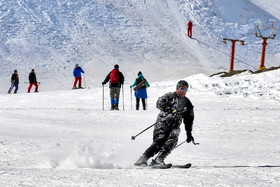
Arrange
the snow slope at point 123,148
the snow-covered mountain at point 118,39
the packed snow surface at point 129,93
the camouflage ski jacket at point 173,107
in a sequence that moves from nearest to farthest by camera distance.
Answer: the snow slope at point 123,148
the packed snow surface at point 129,93
the camouflage ski jacket at point 173,107
the snow-covered mountain at point 118,39

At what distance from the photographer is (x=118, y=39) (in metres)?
38.7

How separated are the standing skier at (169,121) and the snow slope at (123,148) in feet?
1.40

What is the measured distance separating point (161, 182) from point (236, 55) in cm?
4016

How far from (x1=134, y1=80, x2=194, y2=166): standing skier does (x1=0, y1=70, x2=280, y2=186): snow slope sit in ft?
1.40

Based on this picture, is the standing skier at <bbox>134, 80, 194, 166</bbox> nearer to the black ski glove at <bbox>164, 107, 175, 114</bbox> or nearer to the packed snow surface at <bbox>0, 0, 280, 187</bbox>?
the black ski glove at <bbox>164, 107, 175, 114</bbox>

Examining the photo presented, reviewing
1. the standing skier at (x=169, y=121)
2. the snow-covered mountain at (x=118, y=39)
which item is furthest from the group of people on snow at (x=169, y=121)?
the snow-covered mountain at (x=118, y=39)

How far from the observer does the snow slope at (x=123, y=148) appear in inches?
157

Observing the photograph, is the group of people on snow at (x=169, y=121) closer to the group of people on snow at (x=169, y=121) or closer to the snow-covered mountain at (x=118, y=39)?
the group of people on snow at (x=169, y=121)

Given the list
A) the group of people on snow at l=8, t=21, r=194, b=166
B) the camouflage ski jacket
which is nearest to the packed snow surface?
the group of people on snow at l=8, t=21, r=194, b=166

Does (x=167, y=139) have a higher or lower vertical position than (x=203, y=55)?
lower

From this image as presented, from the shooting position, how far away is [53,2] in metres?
42.2

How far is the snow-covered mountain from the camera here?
32094 mm

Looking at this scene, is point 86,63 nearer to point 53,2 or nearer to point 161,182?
point 53,2

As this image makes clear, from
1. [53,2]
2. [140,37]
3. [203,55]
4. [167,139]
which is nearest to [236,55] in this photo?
[203,55]
